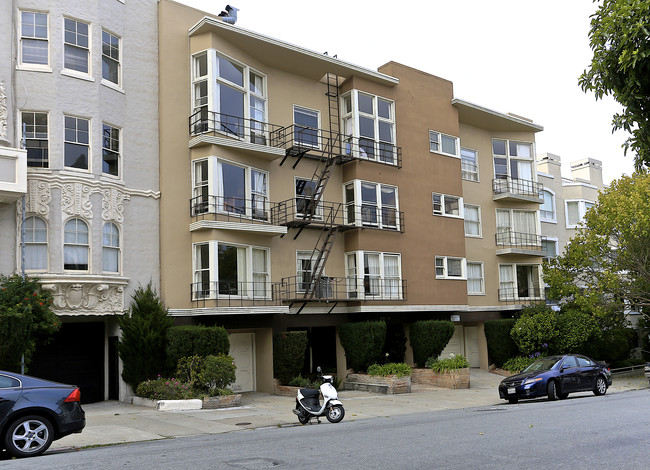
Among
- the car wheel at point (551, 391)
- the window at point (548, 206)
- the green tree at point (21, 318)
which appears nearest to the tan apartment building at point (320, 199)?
the green tree at point (21, 318)

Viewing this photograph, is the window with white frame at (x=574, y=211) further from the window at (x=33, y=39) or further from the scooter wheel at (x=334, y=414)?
the window at (x=33, y=39)

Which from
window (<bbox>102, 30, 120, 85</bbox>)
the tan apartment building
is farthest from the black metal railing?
window (<bbox>102, 30, 120, 85</bbox>)

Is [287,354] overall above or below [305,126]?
below

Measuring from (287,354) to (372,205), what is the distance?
724cm

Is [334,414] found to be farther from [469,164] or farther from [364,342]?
[469,164]

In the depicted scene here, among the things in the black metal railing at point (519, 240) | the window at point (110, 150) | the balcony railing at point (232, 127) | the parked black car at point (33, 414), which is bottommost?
the parked black car at point (33, 414)

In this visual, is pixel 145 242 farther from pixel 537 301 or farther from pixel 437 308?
pixel 537 301

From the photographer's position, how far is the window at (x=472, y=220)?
1236 inches

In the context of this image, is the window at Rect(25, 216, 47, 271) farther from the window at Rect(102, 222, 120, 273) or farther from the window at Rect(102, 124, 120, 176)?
the window at Rect(102, 124, 120, 176)

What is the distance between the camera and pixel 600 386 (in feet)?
69.5

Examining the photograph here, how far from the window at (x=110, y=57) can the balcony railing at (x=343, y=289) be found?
358 inches

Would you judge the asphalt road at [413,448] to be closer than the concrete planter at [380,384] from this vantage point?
Yes

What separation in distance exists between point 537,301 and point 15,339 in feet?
78.3

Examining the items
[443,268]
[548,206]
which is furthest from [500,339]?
[548,206]
